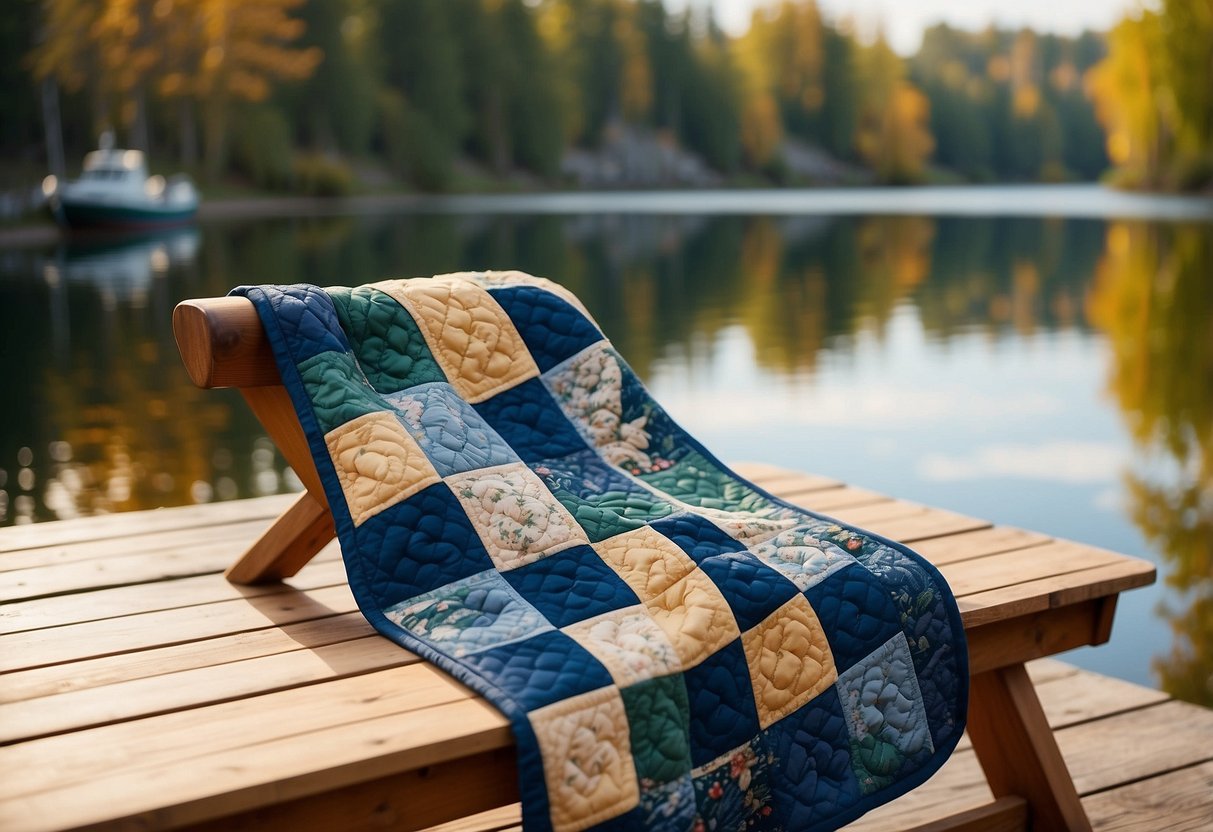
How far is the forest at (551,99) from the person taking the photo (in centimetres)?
3125

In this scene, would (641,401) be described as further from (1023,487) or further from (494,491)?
(1023,487)

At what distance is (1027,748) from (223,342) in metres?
1.29

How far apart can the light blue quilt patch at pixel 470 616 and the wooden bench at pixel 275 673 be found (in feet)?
0.15

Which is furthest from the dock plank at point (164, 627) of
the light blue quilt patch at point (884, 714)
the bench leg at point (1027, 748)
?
the bench leg at point (1027, 748)

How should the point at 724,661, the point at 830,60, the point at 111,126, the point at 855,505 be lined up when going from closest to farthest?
the point at 724,661
the point at 855,505
the point at 111,126
the point at 830,60

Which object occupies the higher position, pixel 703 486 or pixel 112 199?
pixel 703 486

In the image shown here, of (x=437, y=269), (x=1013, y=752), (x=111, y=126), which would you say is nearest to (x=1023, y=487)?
(x=1013, y=752)

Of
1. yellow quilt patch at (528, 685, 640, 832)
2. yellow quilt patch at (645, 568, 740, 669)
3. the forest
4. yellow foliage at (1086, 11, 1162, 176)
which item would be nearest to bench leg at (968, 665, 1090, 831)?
yellow quilt patch at (645, 568, 740, 669)

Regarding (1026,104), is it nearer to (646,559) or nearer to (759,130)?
(759,130)

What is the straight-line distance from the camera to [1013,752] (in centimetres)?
199

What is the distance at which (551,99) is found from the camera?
44594mm

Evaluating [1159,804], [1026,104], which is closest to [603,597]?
[1159,804]

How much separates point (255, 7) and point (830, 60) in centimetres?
3048

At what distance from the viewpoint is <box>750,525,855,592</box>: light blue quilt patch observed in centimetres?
176
